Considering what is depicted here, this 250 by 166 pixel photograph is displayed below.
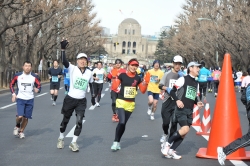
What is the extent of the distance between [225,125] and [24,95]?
437 centimetres

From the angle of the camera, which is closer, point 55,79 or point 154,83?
point 154,83

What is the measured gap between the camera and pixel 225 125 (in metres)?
8.73

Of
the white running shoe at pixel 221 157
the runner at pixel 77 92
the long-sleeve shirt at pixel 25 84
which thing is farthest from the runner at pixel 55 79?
the white running shoe at pixel 221 157

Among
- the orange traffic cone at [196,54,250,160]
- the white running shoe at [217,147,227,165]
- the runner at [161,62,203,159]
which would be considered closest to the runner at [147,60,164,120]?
the orange traffic cone at [196,54,250,160]

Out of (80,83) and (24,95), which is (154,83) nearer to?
(24,95)

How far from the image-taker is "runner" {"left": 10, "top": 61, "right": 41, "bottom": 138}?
1098 cm

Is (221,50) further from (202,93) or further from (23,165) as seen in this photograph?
(23,165)

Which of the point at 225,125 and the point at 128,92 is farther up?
the point at 128,92

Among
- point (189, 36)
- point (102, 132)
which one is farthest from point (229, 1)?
point (102, 132)

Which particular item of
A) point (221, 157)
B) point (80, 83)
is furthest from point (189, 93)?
point (80, 83)

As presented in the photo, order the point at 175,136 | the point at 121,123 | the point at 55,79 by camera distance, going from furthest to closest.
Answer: the point at 55,79, the point at 121,123, the point at 175,136

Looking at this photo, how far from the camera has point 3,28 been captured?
93.4 ft

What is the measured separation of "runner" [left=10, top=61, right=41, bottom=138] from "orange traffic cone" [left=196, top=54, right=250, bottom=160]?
3828 mm

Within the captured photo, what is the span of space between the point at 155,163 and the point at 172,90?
1.23 meters
